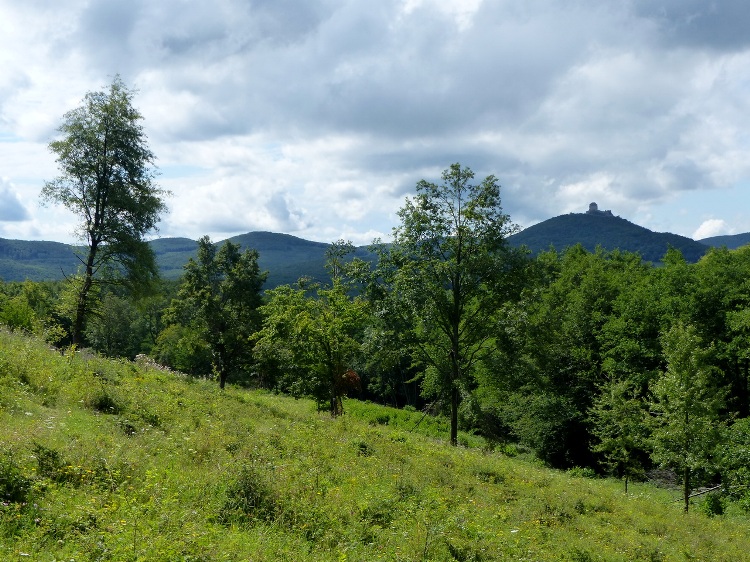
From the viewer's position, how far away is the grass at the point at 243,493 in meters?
6.55

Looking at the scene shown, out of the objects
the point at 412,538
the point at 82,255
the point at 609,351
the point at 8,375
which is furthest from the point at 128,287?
the point at 609,351

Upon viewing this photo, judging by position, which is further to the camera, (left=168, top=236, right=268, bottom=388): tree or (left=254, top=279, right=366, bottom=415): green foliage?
(left=168, top=236, right=268, bottom=388): tree

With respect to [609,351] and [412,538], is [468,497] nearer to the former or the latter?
[412,538]

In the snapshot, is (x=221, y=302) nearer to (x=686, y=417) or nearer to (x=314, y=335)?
(x=314, y=335)

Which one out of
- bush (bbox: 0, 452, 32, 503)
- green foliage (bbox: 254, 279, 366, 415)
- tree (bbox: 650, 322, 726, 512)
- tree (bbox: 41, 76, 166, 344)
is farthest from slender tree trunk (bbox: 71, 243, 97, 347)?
tree (bbox: 650, 322, 726, 512)

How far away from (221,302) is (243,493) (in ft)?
127

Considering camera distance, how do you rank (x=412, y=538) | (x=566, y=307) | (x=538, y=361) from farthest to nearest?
(x=566, y=307) → (x=538, y=361) → (x=412, y=538)

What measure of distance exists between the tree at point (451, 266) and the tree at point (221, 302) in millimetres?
21605

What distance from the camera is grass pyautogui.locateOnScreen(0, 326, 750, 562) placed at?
258 inches

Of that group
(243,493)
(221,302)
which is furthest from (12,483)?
(221,302)

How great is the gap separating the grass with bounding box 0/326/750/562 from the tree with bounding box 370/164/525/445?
9.26 meters

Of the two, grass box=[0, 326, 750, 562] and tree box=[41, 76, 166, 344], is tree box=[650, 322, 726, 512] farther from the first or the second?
tree box=[41, 76, 166, 344]

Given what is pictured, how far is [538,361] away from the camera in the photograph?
38281 millimetres

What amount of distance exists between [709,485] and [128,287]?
121ft
